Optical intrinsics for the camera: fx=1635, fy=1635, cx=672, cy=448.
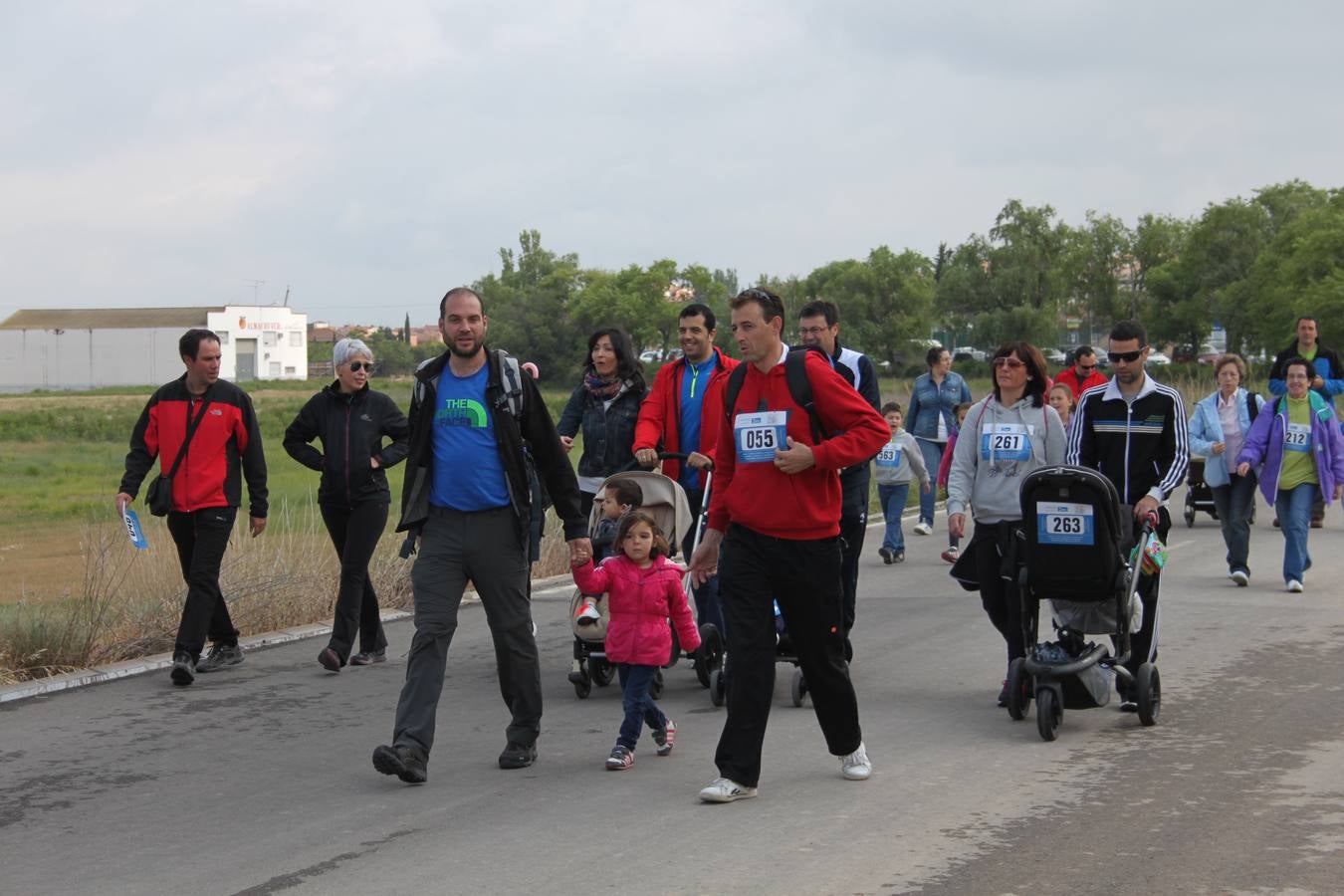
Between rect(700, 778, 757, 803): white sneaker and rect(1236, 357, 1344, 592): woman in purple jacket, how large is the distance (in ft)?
26.6

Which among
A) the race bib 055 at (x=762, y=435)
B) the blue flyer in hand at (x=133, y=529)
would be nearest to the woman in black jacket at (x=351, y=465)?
the blue flyer in hand at (x=133, y=529)

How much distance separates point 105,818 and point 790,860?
2912mm

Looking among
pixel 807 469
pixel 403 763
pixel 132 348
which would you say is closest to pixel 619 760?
pixel 403 763

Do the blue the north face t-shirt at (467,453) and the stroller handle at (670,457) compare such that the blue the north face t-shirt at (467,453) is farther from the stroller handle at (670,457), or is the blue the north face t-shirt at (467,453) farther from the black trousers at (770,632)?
the stroller handle at (670,457)

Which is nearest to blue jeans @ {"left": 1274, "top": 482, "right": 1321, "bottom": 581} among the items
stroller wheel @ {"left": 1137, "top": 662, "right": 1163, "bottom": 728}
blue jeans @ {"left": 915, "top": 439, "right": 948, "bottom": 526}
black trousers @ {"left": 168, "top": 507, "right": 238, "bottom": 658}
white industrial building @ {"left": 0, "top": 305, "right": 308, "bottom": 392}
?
blue jeans @ {"left": 915, "top": 439, "right": 948, "bottom": 526}

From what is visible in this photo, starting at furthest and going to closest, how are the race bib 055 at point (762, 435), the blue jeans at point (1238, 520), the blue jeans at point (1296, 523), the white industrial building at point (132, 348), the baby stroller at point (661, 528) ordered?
1. the white industrial building at point (132, 348)
2. the blue jeans at point (1238, 520)
3. the blue jeans at point (1296, 523)
4. the baby stroller at point (661, 528)
5. the race bib 055 at point (762, 435)

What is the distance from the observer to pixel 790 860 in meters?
5.92

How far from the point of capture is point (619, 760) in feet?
24.6

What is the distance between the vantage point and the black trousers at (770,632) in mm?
6848

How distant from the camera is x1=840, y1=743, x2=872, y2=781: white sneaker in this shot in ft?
23.4

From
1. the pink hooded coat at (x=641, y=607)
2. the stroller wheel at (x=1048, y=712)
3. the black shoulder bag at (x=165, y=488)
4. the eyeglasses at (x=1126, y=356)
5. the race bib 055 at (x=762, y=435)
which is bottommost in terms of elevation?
the stroller wheel at (x=1048, y=712)

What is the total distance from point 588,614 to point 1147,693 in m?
2.99

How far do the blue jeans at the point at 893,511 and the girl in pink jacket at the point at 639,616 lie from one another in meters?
8.37

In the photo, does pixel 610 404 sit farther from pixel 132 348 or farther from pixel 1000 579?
pixel 132 348
